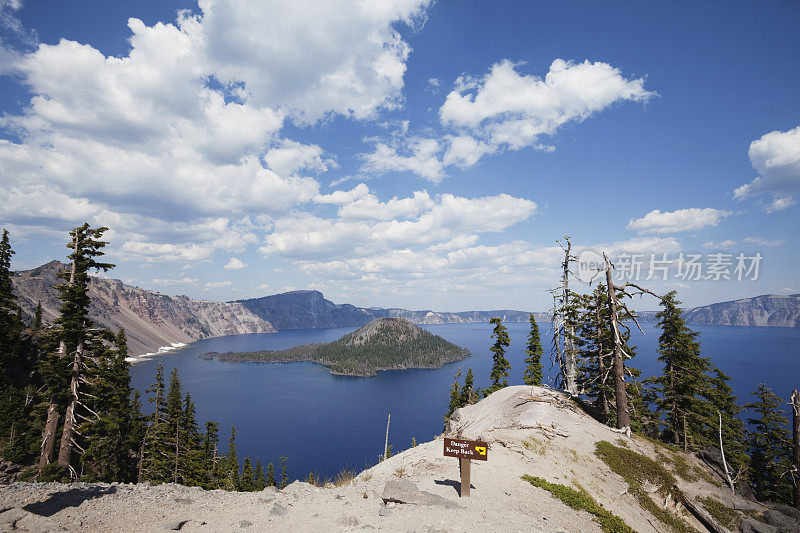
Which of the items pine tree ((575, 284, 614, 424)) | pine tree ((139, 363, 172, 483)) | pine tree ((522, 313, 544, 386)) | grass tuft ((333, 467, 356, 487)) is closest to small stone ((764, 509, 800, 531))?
pine tree ((575, 284, 614, 424))

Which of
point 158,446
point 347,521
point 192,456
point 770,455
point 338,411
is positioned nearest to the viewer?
point 347,521

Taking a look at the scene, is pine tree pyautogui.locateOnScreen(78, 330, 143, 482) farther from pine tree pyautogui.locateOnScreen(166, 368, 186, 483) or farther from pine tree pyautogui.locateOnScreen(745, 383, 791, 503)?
pine tree pyautogui.locateOnScreen(745, 383, 791, 503)

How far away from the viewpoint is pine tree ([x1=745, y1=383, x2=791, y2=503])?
105ft

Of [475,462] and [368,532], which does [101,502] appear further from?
[475,462]

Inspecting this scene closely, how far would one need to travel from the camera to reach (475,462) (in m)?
16.0

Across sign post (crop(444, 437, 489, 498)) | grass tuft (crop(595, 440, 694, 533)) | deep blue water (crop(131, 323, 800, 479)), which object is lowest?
deep blue water (crop(131, 323, 800, 479))

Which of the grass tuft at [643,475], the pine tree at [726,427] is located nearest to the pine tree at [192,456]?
the grass tuft at [643,475]

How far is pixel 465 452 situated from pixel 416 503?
2.47 metres

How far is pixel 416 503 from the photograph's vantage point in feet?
36.6

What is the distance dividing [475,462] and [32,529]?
15.1 metres

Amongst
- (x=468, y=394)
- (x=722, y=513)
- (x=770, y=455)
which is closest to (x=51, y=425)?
(x=722, y=513)

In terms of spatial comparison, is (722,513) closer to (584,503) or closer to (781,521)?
(781,521)

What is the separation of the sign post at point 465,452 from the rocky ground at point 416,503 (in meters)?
0.73

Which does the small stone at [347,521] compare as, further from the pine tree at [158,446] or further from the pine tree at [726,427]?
the pine tree at [158,446]
